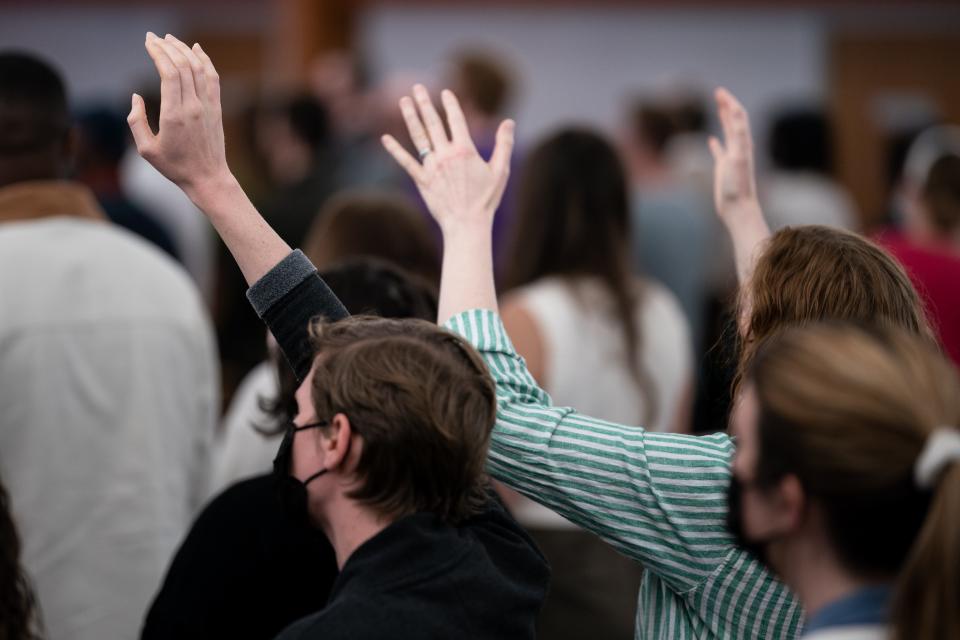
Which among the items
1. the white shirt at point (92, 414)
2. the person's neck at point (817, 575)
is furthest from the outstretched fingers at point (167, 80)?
the white shirt at point (92, 414)

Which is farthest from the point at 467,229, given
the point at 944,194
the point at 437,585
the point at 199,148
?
the point at 944,194

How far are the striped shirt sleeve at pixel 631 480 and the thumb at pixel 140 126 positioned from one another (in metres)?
0.51

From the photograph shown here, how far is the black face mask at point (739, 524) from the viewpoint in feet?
4.15

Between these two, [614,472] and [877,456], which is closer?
[877,456]

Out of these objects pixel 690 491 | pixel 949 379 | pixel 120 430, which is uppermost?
pixel 949 379

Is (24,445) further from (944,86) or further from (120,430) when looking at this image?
(944,86)

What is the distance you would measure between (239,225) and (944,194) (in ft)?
9.06

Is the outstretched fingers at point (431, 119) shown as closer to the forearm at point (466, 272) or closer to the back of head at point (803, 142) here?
the forearm at point (466, 272)

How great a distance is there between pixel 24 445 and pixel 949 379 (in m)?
1.71

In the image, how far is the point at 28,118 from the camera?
2.42 metres

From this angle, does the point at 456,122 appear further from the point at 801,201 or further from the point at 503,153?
the point at 801,201

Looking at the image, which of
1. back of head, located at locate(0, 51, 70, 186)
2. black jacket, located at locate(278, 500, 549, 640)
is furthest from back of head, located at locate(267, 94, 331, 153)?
black jacket, located at locate(278, 500, 549, 640)

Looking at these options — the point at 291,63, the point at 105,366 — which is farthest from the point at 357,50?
the point at 105,366

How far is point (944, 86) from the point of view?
30.7ft
